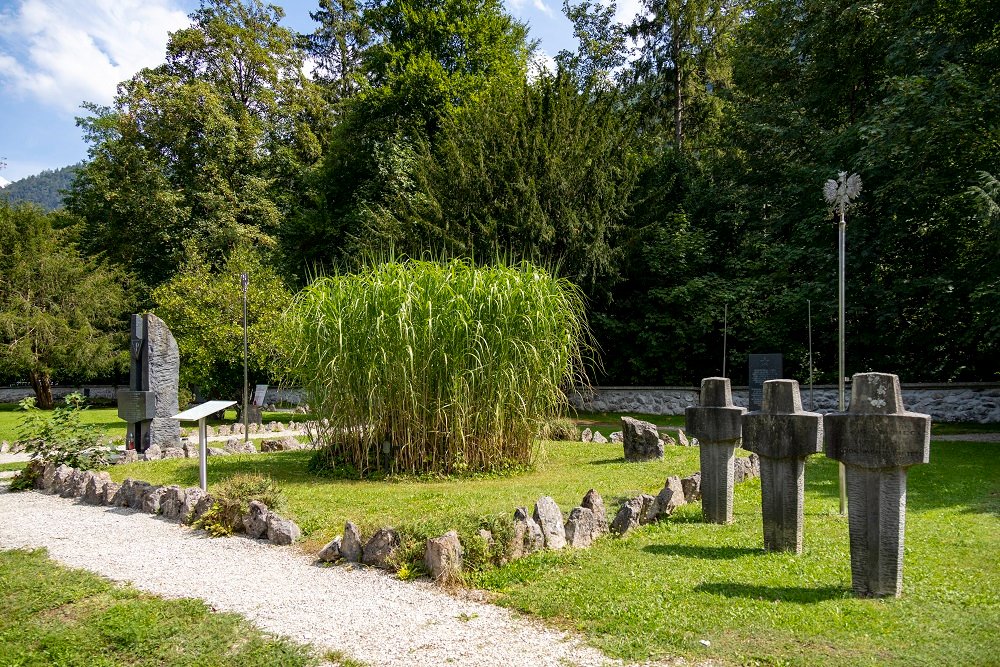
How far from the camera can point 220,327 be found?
635 inches

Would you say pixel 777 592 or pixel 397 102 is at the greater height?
pixel 397 102

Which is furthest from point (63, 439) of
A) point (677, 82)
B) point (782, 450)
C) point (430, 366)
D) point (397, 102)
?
point (677, 82)

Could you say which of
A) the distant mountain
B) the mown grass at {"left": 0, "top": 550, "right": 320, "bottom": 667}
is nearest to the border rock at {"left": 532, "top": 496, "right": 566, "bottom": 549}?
the mown grass at {"left": 0, "top": 550, "right": 320, "bottom": 667}

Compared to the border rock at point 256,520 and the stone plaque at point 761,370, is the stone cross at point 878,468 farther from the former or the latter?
the stone plaque at point 761,370

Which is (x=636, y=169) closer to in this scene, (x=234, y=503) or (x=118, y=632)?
(x=234, y=503)

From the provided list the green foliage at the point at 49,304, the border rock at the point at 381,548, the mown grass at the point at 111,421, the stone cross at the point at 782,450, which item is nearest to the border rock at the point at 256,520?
the border rock at the point at 381,548

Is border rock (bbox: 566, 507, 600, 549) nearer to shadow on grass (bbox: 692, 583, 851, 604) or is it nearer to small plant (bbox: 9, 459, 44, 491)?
shadow on grass (bbox: 692, 583, 851, 604)

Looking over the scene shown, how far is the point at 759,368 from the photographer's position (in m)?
14.3

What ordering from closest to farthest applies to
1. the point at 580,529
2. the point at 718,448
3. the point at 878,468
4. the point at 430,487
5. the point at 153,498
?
the point at 878,468
the point at 580,529
the point at 718,448
the point at 153,498
the point at 430,487

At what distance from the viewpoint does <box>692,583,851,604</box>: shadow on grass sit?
401 cm

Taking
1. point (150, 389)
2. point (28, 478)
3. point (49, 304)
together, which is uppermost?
point (49, 304)

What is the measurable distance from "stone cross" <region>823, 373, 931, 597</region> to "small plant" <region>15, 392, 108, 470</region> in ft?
29.6

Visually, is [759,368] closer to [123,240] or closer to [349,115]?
[349,115]

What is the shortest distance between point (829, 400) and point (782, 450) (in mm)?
14202
